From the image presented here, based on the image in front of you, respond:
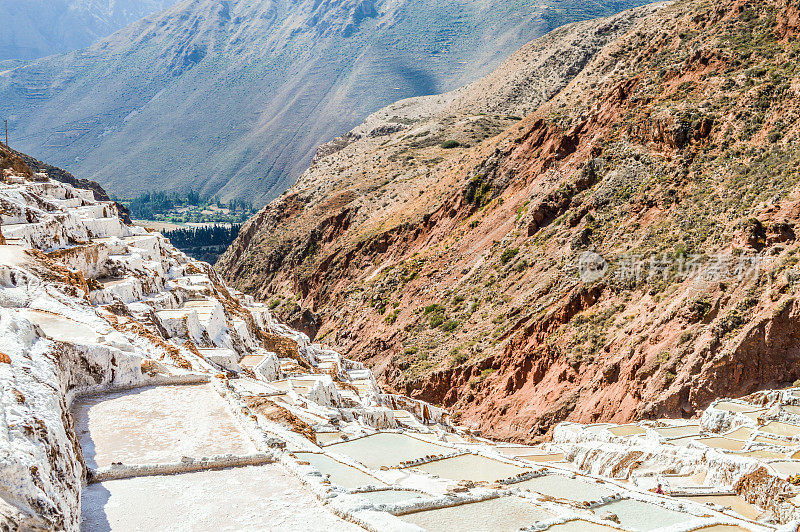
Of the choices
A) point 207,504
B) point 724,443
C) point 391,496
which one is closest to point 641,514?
point 391,496

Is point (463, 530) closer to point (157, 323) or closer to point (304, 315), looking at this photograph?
point (157, 323)

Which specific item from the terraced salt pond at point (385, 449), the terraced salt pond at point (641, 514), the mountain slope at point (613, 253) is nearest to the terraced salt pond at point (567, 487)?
the terraced salt pond at point (641, 514)

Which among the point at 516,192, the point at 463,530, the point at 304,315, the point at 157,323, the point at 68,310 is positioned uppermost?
the point at 68,310

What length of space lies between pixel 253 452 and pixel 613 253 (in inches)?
931

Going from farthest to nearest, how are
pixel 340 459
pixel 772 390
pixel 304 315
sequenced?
1. pixel 304 315
2. pixel 772 390
3. pixel 340 459

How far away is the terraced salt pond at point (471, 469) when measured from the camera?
12664 millimetres

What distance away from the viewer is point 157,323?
20.5 m

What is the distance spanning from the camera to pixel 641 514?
36.4 feet

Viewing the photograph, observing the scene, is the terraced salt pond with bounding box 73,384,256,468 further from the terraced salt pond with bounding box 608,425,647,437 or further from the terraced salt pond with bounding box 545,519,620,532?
the terraced salt pond with bounding box 608,425,647,437

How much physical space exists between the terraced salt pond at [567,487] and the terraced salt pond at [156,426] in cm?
445

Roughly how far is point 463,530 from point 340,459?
2.89 meters

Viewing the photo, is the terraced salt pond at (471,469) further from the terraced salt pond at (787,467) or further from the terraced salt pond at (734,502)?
the terraced salt pond at (787,467)

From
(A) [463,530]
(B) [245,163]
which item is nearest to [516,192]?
(A) [463,530]

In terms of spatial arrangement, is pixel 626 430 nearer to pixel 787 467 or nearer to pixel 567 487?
pixel 787 467
